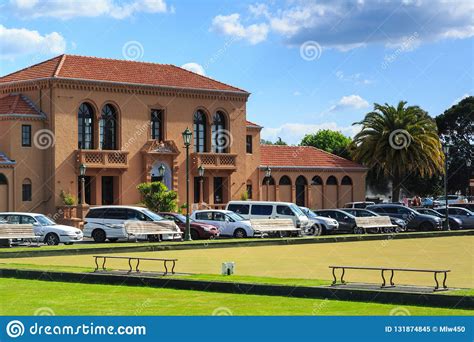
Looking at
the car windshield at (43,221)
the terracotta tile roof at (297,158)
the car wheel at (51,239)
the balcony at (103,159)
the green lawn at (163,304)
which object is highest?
the terracotta tile roof at (297,158)

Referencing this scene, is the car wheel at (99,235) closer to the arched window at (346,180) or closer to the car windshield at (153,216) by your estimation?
the car windshield at (153,216)

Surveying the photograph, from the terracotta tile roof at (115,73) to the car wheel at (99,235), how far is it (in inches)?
684

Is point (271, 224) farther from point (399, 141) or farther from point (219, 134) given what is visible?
point (399, 141)

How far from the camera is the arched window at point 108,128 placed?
200 ft

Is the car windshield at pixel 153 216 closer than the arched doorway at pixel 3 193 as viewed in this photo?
Yes

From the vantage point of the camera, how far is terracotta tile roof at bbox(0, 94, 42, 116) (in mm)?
57375

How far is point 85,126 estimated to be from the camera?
60062 mm

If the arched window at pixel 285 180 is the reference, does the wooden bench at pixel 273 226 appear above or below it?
below

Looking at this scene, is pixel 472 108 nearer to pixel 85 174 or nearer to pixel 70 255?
pixel 85 174

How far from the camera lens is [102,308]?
17.6m

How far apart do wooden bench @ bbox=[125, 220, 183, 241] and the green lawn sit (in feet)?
65.6

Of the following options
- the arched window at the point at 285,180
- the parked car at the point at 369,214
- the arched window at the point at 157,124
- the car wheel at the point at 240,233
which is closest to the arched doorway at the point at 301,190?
the arched window at the point at 285,180

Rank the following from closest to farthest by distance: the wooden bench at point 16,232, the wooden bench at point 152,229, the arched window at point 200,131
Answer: the wooden bench at point 16,232
the wooden bench at point 152,229
the arched window at point 200,131

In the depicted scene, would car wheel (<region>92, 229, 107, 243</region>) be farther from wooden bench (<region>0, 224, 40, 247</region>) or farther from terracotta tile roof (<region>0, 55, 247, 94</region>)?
terracotta tile roof (<region>0, 55, 247, 94</region>)
